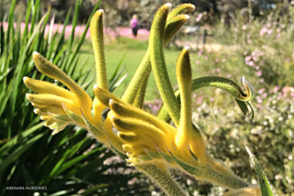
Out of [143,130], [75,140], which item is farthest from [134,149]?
[75,140]

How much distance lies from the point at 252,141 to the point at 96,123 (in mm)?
1326

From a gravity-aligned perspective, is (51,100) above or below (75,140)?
above

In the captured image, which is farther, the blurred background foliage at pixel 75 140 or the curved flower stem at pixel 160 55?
the blurred background foliage at pixel 75 140

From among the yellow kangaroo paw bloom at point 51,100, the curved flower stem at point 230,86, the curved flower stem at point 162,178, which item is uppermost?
the curved flower stem at point 230,86

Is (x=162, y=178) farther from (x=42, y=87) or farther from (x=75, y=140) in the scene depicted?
(x=75, y=140)

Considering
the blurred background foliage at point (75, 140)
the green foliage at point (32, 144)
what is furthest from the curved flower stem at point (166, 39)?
the green foliage at point (32, 144)

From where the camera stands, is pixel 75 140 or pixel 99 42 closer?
pixel 99 42

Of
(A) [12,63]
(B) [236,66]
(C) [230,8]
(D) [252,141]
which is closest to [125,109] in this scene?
(A) [12,63]

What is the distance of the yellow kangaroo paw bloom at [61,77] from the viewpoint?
0.83 feet

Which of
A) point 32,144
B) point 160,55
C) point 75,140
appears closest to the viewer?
point 160,55

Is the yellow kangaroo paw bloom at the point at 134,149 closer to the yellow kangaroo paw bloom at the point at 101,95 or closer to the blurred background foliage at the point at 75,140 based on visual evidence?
the yellow kangaroo paw bloom at the point at 101,95

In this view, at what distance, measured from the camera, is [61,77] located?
0.86 feet

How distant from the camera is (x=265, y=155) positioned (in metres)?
1.45

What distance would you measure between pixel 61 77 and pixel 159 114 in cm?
9
